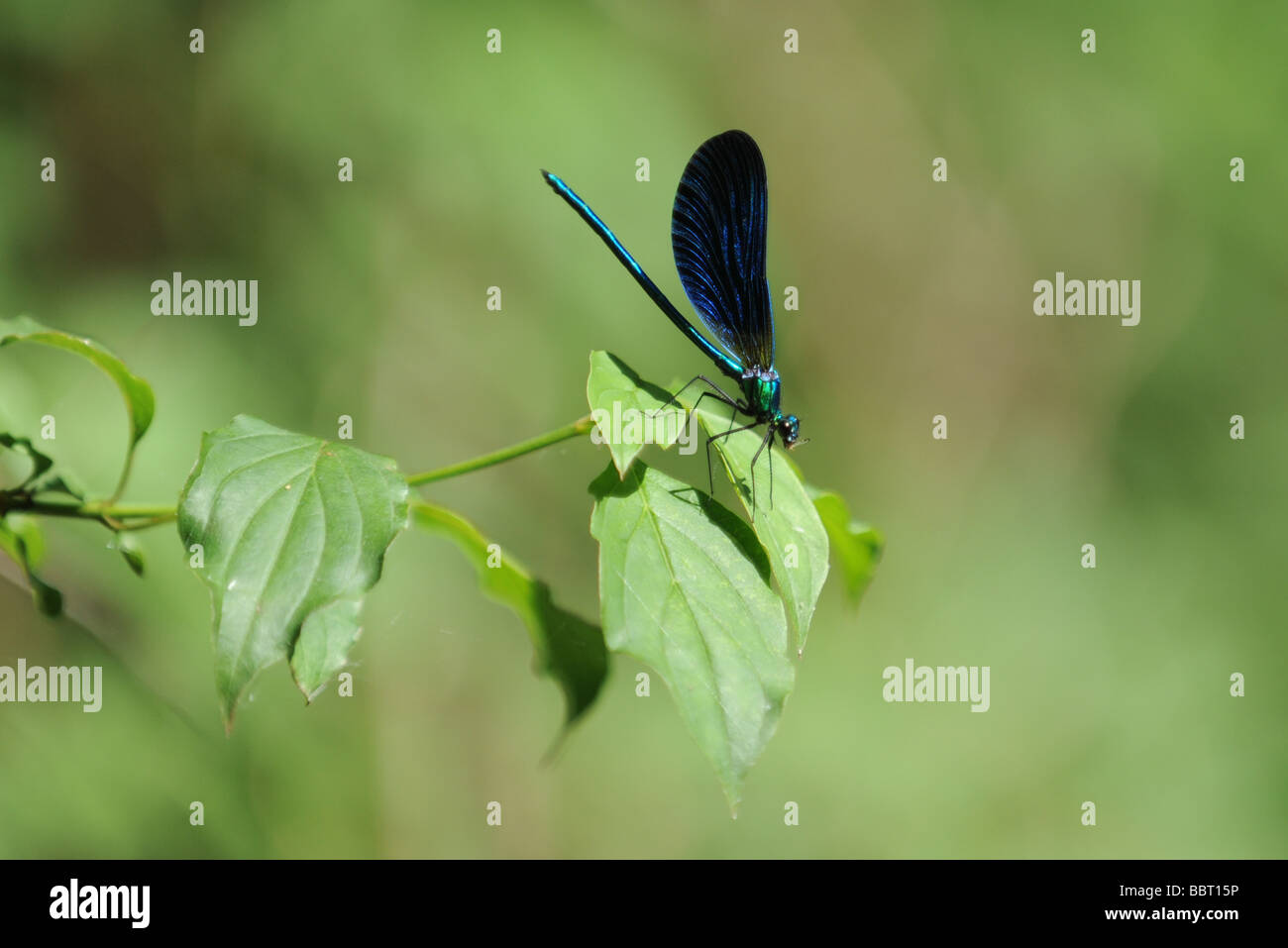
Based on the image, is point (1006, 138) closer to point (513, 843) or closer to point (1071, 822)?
point (1071, 822)

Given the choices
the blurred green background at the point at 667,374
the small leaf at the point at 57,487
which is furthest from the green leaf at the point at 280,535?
the blurred green background at the point at 667,374

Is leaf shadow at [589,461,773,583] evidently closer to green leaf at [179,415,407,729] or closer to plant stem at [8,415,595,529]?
plant stem at [8,415,595,529]

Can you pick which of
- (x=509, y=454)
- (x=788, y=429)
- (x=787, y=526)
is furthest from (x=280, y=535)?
(x=788, y=429)

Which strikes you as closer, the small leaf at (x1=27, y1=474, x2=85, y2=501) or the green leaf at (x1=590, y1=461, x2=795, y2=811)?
the green leaf at (x1=590, y1=461, x2=795, y2=811)

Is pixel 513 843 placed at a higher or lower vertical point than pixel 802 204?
lower

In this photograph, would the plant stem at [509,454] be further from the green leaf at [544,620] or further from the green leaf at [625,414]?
the green leaf at [544,620]

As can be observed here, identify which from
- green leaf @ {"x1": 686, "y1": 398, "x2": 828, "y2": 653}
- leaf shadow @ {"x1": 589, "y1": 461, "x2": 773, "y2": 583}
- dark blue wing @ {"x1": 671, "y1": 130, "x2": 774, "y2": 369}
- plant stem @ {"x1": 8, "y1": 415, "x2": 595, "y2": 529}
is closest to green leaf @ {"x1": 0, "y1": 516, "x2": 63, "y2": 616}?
plant stem @ {"x1": 8, "y1": 415, "x2": 595, "y2": 529}

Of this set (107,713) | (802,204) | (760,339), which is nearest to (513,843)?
(107,713)

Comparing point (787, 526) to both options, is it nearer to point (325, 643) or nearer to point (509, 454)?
point (509, 454)
